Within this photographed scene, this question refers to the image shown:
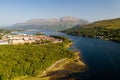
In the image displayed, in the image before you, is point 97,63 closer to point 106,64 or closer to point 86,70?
point 106,64

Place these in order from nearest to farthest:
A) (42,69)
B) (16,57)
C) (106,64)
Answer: (42,69), (16,57), (106,64)

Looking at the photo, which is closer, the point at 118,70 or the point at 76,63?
the point at 118,70

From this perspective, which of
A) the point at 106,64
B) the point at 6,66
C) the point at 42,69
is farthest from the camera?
the point at 106,64

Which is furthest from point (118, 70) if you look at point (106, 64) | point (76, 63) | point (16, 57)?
point (16, 57)

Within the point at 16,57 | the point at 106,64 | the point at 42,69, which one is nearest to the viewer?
the point at 42,69

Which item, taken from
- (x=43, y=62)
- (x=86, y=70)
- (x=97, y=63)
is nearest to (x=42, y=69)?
(x=43, y=62)

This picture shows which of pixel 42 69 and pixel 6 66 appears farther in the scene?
pixel 42 69

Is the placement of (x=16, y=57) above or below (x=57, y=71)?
above

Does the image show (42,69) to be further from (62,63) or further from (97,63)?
(97,63)

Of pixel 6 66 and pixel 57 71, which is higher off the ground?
pixel 6 66
